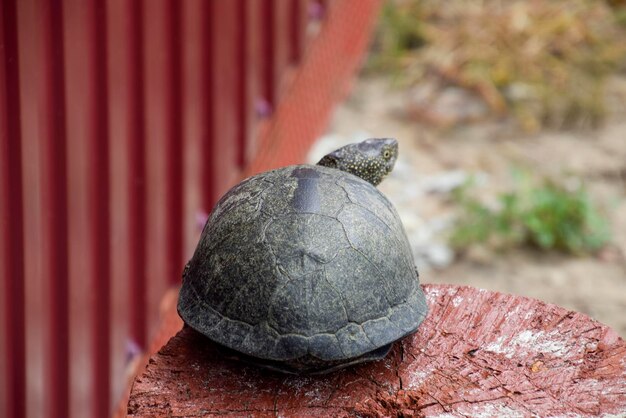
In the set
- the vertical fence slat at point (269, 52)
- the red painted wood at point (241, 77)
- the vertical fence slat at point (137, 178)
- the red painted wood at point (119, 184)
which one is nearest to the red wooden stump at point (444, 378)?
the red painted wood at point (119, 184)

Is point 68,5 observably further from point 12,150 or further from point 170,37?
point 170,37

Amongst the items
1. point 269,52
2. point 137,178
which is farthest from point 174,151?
point 269,52

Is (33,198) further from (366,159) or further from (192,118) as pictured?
(192,118)

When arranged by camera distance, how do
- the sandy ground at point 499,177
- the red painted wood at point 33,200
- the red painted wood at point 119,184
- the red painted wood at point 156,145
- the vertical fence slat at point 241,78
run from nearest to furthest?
the red painted wood at point 33,200, the red painted wood at point 119,184, the red painted wood at point 156,145, the vertical fence slat at point 241,78, the sandy ground at point 499,177

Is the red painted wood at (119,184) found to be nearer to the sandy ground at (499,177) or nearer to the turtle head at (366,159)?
the turtle head at (366,159)

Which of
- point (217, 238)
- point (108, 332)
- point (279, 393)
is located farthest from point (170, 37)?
point (279, 393)

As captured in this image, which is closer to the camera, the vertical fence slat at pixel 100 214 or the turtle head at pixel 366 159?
the turtle head at pixel 366 159
